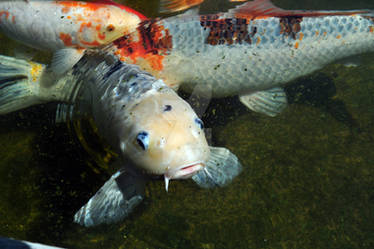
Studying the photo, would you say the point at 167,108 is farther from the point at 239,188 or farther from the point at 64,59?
the point at 64,59

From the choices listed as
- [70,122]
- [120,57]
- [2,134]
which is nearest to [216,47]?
[120,57]

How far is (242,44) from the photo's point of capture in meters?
3.01

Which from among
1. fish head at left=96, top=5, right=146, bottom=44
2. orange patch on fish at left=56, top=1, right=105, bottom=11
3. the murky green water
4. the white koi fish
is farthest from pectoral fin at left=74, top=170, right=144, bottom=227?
orange patch on fish at left=56, top=1, right=105, bottom=11

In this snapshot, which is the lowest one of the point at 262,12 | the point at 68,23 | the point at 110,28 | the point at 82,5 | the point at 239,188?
the point at 239,188

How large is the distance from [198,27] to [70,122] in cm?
145

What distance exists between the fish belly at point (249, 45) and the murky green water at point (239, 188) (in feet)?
Result: 1.21

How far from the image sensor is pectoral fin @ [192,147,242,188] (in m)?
2.66

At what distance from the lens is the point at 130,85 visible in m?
2.35

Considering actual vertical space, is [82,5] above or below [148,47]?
Answer: above

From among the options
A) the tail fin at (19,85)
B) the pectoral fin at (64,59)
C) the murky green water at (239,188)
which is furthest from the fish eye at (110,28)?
the murky green water at (239,188)

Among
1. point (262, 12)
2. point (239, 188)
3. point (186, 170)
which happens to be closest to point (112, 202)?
point (186, 170)

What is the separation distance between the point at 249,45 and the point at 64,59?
68.3 inches

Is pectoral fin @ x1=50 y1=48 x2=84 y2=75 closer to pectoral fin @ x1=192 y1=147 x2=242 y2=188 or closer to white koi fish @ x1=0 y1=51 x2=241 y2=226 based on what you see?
white koi fish @ x1=0 y1=51 x2=241 y2=226

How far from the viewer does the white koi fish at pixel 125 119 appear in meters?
1.88
